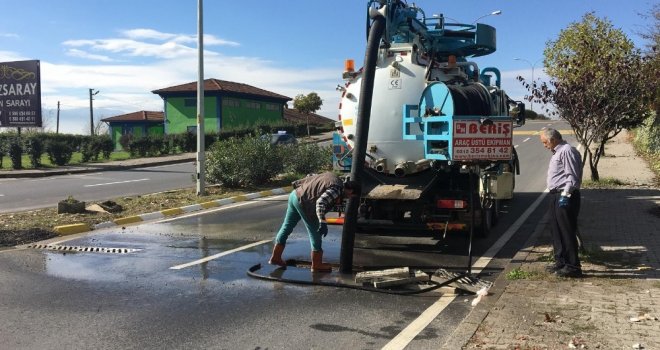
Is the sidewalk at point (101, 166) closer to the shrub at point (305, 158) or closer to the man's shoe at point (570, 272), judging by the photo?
the shrub at point (305, 158)

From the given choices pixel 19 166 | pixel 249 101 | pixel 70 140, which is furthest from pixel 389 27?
pixel 249 101

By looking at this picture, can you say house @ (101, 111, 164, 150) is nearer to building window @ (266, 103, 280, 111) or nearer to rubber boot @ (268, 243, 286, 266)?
building window @ (266, 103, 280, 111)

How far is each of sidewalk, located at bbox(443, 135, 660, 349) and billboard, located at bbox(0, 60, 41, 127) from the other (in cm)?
2852

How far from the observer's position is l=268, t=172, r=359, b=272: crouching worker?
21.8 feet

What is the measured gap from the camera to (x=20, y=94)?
A: 30156 mm

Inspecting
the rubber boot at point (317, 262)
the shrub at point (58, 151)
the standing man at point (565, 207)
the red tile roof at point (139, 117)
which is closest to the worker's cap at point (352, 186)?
the rubber boot at point (317, 262)

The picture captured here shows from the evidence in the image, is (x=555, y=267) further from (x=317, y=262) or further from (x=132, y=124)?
(x=132, y=124)

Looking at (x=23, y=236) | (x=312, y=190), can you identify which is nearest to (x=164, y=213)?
(x=23, y=236)

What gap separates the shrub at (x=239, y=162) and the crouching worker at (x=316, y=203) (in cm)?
965

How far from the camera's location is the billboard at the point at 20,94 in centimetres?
3006

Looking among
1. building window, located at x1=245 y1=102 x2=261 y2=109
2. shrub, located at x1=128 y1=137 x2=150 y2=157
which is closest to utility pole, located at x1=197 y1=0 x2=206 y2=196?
shrub, located at x1=128 y1=137 x2=150 y2=157

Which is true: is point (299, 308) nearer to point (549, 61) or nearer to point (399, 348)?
point (399, 348)

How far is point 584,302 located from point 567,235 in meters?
1.24

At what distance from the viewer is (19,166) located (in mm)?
27172
